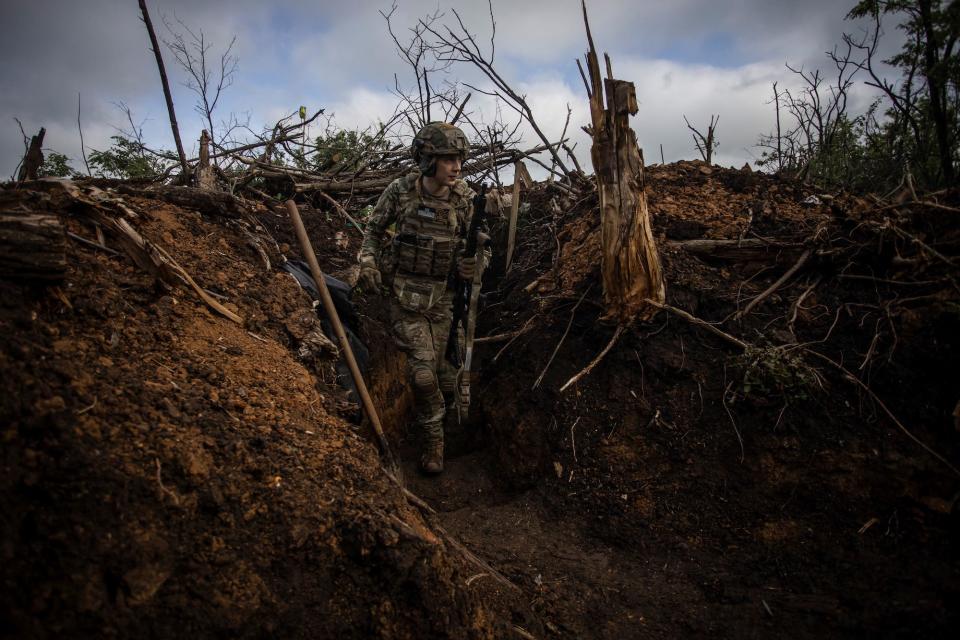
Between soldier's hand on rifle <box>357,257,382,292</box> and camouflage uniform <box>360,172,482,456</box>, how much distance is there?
0.14ft

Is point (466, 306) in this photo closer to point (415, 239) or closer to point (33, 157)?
point (415, 239)

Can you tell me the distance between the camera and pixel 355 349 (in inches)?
148

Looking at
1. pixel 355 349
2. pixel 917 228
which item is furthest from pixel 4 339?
pixel 917 228

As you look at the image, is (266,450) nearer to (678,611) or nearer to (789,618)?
(678,611)

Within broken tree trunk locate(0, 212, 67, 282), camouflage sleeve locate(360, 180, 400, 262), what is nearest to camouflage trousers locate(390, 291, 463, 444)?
camouflage sleeve locate(360, 180, 400, 262)

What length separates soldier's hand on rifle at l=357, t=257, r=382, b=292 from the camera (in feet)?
12.6

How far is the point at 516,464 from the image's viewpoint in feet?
12.6

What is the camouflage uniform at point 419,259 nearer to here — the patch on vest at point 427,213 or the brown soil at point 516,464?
the patch on vest at point 427,213

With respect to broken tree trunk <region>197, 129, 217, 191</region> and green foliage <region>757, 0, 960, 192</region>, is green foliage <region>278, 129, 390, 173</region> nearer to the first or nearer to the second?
broken tree trunk <region>197, 129, 217, 191</region>

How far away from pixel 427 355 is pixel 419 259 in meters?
0.77

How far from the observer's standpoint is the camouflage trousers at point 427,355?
159 inches

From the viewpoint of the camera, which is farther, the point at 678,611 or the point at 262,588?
the point at 678,611

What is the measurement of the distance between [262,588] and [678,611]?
199 cm

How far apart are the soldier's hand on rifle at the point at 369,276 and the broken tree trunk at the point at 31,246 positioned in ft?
6.69
